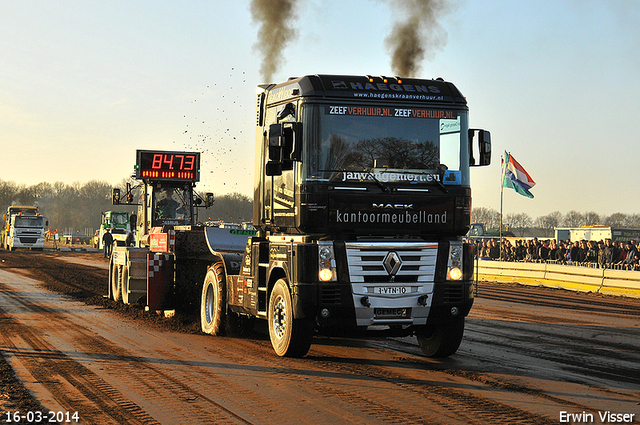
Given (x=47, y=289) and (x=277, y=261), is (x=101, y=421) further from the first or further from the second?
(x=47, y=289)

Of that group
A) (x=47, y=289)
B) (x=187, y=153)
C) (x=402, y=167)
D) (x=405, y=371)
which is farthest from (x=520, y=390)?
(x=47, y=289)

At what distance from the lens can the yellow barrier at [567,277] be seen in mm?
21297

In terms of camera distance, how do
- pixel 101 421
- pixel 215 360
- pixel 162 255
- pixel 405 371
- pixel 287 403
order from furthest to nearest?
pixel 162 255 → pixel 215 360 → pixel 405 371 → pixel 287 403 → pixel 101 421

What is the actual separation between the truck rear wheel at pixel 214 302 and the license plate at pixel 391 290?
381 centimetres

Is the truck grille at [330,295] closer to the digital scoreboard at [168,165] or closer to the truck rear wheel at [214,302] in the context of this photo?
the truck rear wheel at [214,302]

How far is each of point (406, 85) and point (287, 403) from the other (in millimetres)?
4496

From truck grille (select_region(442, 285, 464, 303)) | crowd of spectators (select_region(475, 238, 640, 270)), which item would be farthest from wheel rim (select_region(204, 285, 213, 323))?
crowd of spectators (select_region(475, 238, 640, 270))

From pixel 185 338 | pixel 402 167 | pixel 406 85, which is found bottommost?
pixel 185 338

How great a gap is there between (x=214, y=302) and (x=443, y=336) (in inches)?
167

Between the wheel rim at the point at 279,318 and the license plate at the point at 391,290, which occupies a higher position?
the license plate at the point at 391,290

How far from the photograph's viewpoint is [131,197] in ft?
68.2

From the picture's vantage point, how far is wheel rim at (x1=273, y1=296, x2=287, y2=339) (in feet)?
30.7

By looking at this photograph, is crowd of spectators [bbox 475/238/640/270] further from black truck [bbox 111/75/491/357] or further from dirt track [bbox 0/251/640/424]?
black truck [bbox 111/75/491/357]

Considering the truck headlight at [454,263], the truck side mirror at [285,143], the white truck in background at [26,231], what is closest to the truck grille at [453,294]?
the truck headlight at [454,263]
